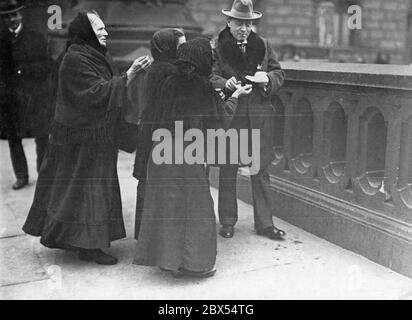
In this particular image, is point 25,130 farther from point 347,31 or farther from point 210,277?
point 347,31

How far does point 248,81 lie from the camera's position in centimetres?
459

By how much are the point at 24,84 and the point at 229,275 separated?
354cm

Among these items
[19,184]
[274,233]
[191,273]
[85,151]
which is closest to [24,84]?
[19,184]

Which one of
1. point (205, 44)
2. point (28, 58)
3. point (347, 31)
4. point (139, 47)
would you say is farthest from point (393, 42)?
Answer: point (205, 44)

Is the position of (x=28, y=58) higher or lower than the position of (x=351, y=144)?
higher

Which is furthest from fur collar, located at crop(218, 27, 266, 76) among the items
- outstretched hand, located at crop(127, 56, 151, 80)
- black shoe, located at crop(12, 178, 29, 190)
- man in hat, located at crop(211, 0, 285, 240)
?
black shoe, located at crop(12, 178, 29, 190)

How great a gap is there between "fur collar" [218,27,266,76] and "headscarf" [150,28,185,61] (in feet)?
1.70

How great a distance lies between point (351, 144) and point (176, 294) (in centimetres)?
187

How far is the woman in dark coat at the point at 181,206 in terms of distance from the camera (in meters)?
3.85

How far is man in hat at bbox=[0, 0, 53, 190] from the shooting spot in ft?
20.3

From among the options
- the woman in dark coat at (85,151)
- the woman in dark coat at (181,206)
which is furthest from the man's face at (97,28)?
the woman in dark coat at (181,206)

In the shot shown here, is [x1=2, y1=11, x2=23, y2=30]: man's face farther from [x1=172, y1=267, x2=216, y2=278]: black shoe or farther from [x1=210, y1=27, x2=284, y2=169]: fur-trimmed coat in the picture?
[x1=172, y1=267, x2=216, y2=278]: black shoe

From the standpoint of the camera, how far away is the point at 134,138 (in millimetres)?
4332

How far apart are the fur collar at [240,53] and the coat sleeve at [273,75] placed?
13 centimetres
